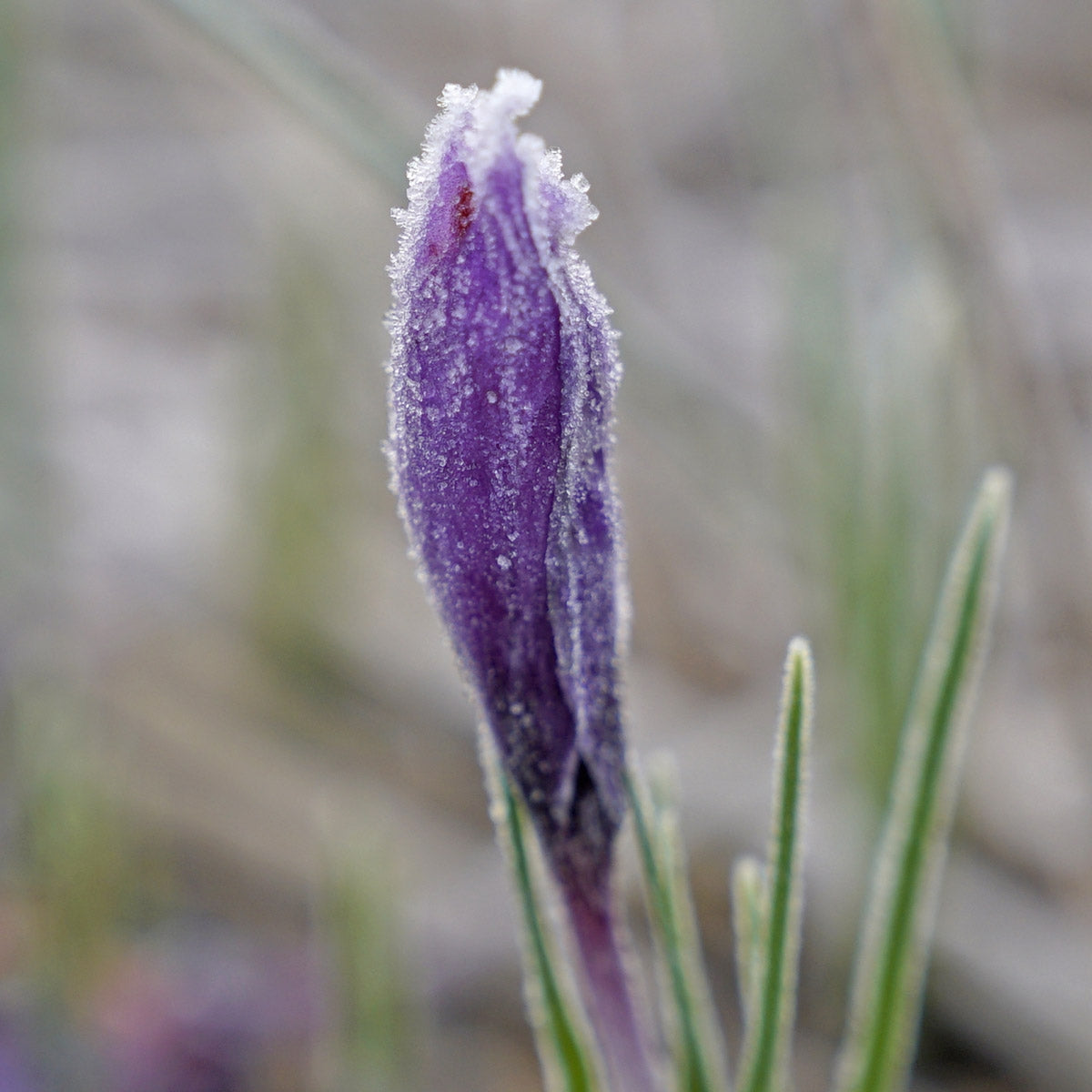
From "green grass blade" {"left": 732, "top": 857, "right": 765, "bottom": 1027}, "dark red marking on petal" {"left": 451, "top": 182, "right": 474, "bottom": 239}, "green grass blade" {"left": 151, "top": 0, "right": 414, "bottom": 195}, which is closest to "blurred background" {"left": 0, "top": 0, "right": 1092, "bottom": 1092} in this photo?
"green grass blade" {"left": 151, "top": 0, "right": 414, "bottom": 195}

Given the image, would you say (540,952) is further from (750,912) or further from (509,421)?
(509,421)

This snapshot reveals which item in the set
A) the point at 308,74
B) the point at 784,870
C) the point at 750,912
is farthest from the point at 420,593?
the point at 784,870

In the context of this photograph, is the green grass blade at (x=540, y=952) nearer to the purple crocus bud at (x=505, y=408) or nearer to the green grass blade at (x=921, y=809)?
the purple crocus bud at (x=505, y=408)

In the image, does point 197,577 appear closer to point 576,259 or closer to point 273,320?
point 273,320

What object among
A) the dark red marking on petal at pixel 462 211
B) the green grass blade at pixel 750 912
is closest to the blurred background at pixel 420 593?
the green grass blade at pixel 750 912

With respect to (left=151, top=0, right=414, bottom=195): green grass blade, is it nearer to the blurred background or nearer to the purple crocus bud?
the blurred background
